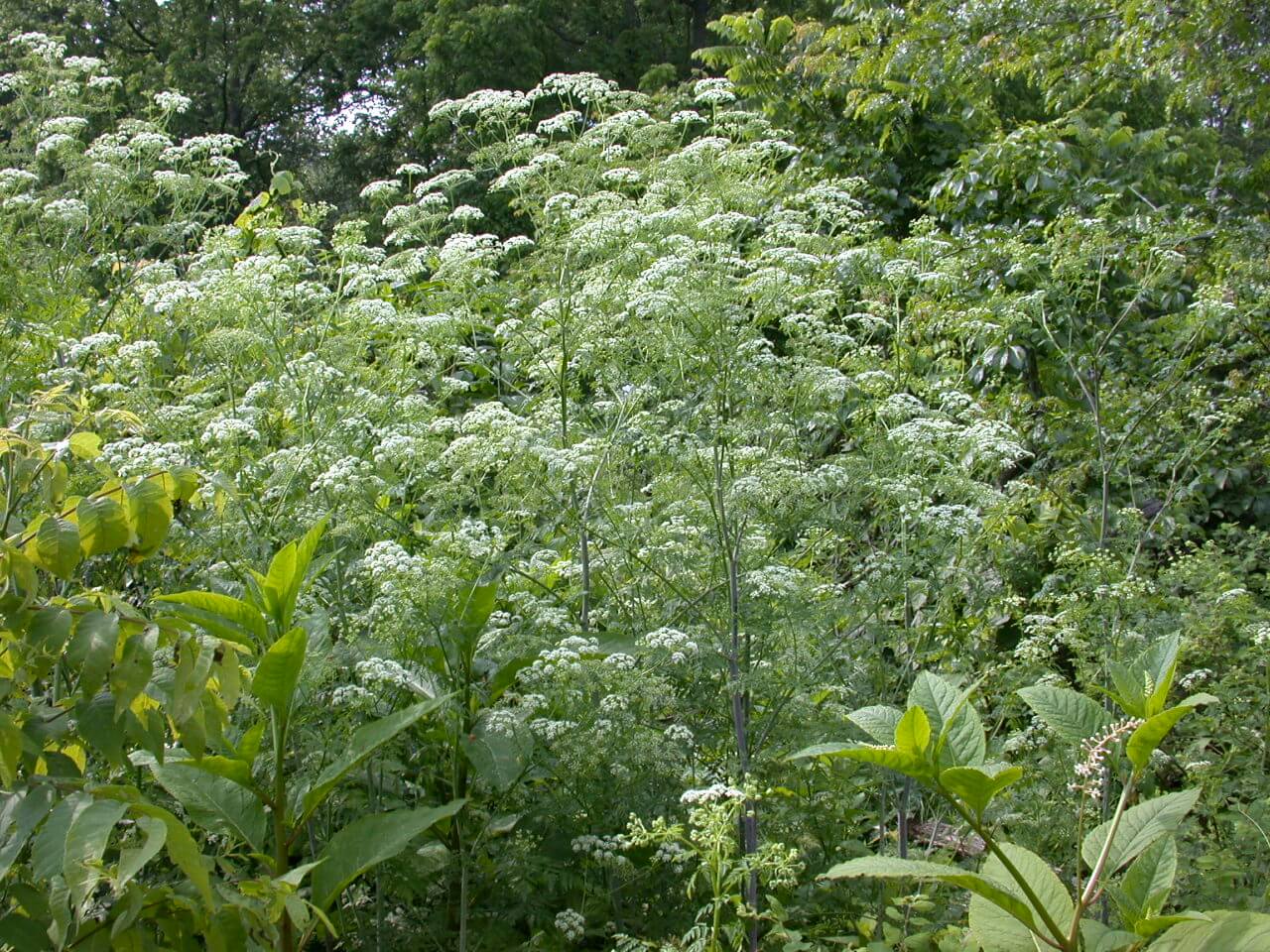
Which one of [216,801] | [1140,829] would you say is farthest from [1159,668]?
[216,801]

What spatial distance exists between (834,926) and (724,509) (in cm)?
114

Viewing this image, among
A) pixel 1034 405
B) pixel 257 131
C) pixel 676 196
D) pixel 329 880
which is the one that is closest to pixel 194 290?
pixel 676 196

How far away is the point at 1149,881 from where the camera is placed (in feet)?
7.20

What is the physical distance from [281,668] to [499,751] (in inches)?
23.1

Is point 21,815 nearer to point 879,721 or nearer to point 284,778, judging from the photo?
point 284,778

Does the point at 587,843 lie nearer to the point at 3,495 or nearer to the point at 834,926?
the point at 834,926

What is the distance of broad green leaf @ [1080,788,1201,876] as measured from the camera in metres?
2.10

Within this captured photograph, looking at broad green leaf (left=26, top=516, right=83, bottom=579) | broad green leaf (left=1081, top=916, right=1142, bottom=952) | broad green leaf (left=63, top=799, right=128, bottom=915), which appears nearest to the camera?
broad green leaf (left=63, top=799, right=128, bottom=915)

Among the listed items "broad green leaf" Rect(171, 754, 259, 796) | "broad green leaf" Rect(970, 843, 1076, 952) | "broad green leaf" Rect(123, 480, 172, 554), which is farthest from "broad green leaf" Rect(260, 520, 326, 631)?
"broad green leaf" Rect(970, 843, 1076, 952)

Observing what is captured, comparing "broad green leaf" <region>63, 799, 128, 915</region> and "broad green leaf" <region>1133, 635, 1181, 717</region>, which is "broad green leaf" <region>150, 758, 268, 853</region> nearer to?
"broad green leaf" <region>63, 799, 128, 915</region>

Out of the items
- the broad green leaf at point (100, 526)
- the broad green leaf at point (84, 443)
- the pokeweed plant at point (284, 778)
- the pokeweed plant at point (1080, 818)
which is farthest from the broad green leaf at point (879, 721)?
the broad green leaf at point (84, 443)

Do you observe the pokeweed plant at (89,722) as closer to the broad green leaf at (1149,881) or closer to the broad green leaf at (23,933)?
the broad green leaf at (23,933)

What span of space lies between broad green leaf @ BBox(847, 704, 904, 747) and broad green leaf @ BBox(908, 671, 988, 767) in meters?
0.06

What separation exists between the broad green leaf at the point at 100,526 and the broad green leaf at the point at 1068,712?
1.66 m
